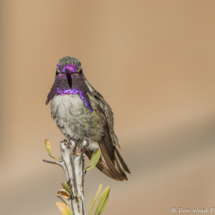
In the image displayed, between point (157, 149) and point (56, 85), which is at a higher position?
point (56, 85)

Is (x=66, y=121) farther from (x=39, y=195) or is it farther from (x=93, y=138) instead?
(x=39, y=195)

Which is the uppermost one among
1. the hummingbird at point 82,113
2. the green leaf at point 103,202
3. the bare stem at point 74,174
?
the hummingbird at point 82,113

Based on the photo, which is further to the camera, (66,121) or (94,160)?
(66,121)

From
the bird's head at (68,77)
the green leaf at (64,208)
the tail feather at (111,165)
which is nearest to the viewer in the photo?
the green leaf at (64,208)

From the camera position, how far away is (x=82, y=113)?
1221 millimetres

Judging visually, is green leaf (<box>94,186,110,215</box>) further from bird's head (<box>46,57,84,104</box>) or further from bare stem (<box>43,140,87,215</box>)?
bird's head (<box>46,57,84,104</box>)

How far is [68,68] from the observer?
1055mm

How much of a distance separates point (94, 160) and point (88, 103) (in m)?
0.30

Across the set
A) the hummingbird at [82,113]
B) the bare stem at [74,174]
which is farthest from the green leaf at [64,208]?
the hummingbird at [82,113]

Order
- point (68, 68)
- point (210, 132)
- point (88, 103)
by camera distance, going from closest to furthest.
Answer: point (68, 68), point (88, 103), point (210, 132)

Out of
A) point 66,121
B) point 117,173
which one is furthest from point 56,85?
point 117,173

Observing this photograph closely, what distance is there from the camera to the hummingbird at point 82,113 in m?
1.07

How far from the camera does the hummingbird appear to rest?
1.07 meters

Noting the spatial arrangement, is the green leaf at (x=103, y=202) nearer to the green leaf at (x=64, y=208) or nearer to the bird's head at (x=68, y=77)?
the green leaf at (x=64, y=208)
